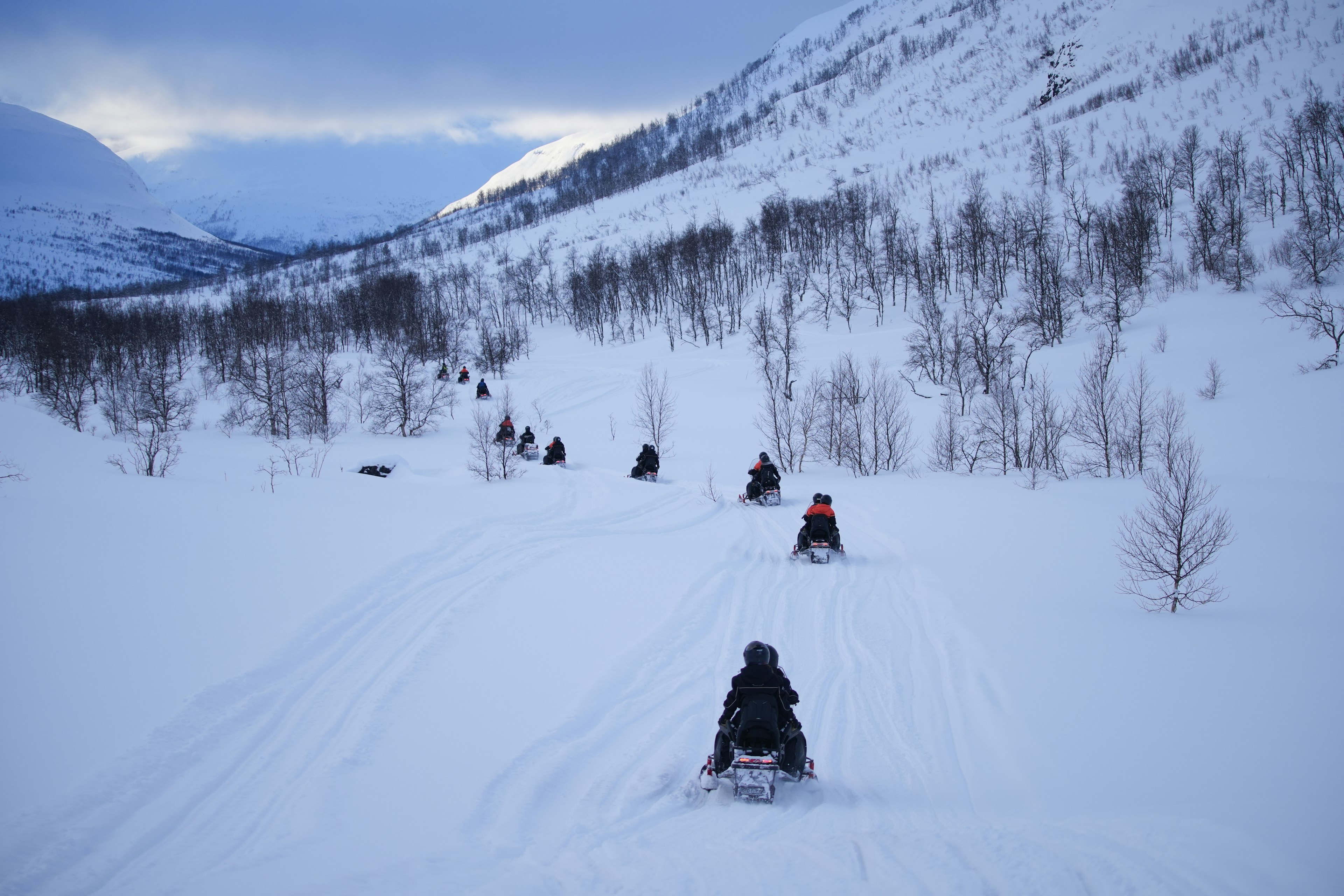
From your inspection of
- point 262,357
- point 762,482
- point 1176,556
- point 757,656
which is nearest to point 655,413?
point 762,482

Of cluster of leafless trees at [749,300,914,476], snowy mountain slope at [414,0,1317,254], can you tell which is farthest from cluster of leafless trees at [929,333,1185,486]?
snowy mountain slope at [414,0,1317,254]

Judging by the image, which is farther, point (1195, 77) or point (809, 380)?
point (1195, 77)

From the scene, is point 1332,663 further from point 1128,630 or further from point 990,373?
point 990,373

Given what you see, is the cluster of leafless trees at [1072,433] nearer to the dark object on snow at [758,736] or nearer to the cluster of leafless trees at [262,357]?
the dark object on snow at [758,736]

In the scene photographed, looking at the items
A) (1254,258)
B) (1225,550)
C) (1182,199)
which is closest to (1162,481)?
(1225,550)

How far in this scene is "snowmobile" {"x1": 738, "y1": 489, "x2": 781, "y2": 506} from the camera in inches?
712

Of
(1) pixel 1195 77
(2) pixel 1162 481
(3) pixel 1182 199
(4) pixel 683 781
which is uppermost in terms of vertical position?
(1) pixel 1195 77

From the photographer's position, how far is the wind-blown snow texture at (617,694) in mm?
4082

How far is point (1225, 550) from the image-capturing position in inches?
433

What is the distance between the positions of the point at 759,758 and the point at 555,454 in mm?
19493

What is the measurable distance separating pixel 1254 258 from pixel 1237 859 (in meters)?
54.2

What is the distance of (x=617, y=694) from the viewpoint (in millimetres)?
6707

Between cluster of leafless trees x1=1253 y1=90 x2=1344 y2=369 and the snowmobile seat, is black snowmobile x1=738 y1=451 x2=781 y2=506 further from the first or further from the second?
cluster of leafless trees x1=1253 y1=90 x2=1344 y2=369

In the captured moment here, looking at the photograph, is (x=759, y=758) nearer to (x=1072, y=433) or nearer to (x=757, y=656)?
(x=757, y=656)
